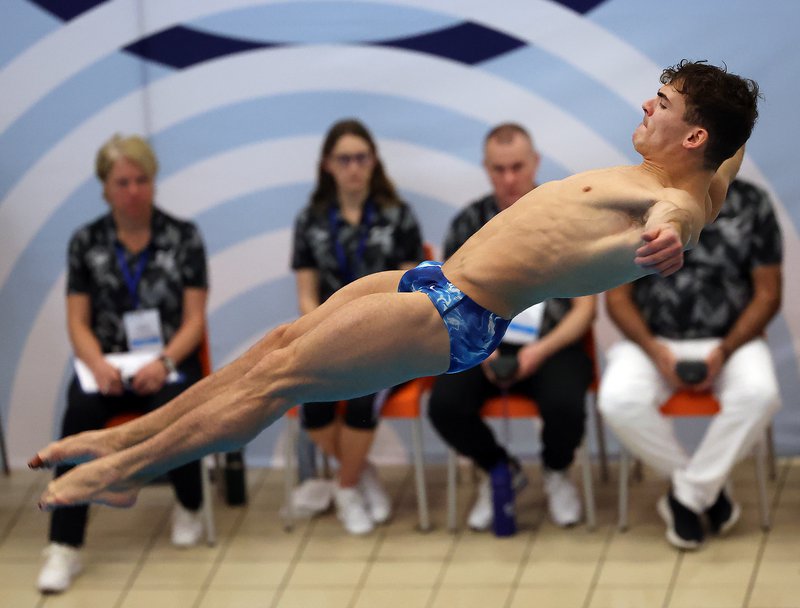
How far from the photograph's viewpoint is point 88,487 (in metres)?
4.85

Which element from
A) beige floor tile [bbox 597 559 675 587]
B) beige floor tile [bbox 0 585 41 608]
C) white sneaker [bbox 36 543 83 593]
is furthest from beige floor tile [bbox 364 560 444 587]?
beige floor tile [bbox 0 585 41 608]

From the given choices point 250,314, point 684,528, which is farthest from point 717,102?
point 250,314

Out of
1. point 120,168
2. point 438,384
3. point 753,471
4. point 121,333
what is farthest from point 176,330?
point 753,471

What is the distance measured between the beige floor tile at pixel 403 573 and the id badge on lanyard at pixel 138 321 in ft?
4.68

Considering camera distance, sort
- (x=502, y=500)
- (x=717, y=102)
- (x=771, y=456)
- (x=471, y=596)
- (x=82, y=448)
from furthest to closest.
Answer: (x=771, y=456), (x=502, y=500), (x=471, y=596), (x=82, y=448), (x=717, y=102)

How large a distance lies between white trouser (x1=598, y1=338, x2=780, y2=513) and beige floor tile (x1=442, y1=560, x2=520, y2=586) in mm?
737

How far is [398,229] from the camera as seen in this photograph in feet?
23.2

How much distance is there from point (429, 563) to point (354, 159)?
1.82 meters

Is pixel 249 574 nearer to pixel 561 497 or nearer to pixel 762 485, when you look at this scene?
pixel 561 497

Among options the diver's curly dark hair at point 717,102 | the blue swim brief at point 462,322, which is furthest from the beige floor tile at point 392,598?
the diver's curly dark hair at point 717,102

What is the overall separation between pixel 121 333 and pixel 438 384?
146 centimetres

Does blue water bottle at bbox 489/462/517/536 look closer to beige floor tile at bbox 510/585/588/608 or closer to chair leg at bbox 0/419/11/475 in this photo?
beige floor tile at bbox 510/585/588/608

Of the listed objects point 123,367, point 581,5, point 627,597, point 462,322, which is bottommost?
point 627,597

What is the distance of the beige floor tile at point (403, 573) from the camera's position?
21.2 ft
